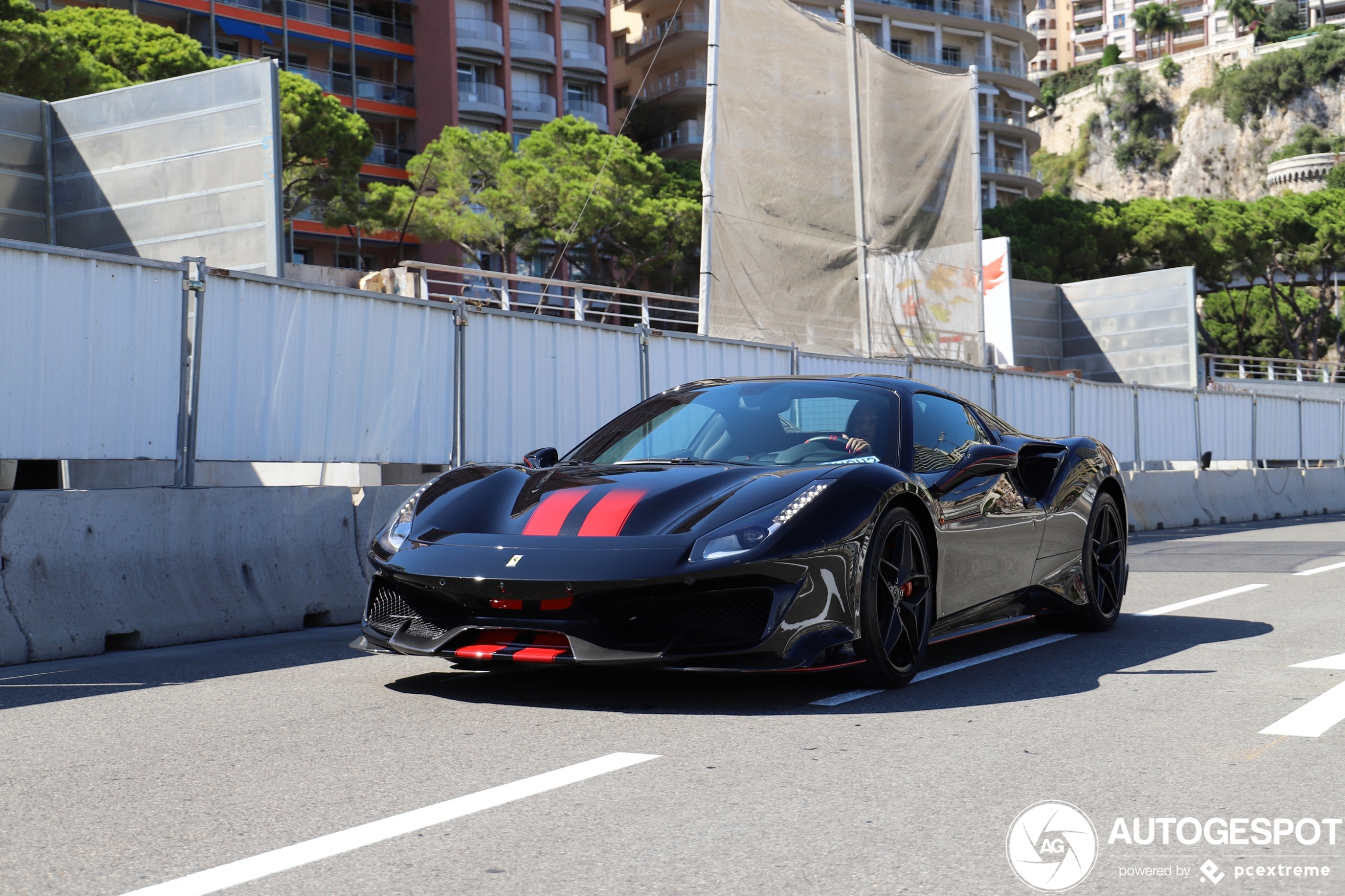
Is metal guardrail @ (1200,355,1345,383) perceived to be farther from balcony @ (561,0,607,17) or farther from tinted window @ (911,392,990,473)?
tinted window @ (911,392,990,473)

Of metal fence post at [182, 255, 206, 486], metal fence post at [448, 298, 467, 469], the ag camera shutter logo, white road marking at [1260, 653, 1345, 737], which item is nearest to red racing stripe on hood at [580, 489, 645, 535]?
the ag camera shutter logo

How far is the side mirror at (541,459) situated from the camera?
5.93m

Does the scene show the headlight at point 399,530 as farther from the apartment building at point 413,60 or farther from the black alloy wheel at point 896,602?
the apartment building at point 413,60

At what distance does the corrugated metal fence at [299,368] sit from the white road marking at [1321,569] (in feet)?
15.4

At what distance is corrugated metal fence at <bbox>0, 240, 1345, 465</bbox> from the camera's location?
23.5ft

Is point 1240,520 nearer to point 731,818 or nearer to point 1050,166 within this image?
point 731,818

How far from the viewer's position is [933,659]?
6.17 meters

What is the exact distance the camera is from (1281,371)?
7206 centimetres

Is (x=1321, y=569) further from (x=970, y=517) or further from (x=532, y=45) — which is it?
(x=532, y=45)

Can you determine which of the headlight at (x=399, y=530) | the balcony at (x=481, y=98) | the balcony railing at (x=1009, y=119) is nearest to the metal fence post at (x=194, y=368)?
the headlight at (x=399, y=530)

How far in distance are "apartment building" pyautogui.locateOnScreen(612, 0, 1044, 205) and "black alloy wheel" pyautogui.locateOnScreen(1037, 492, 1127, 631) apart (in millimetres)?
69951

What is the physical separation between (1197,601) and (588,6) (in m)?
65.6

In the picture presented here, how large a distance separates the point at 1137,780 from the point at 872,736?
2.85 ft

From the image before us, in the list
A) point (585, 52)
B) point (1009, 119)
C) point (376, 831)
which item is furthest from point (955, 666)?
point (1009, 119)
